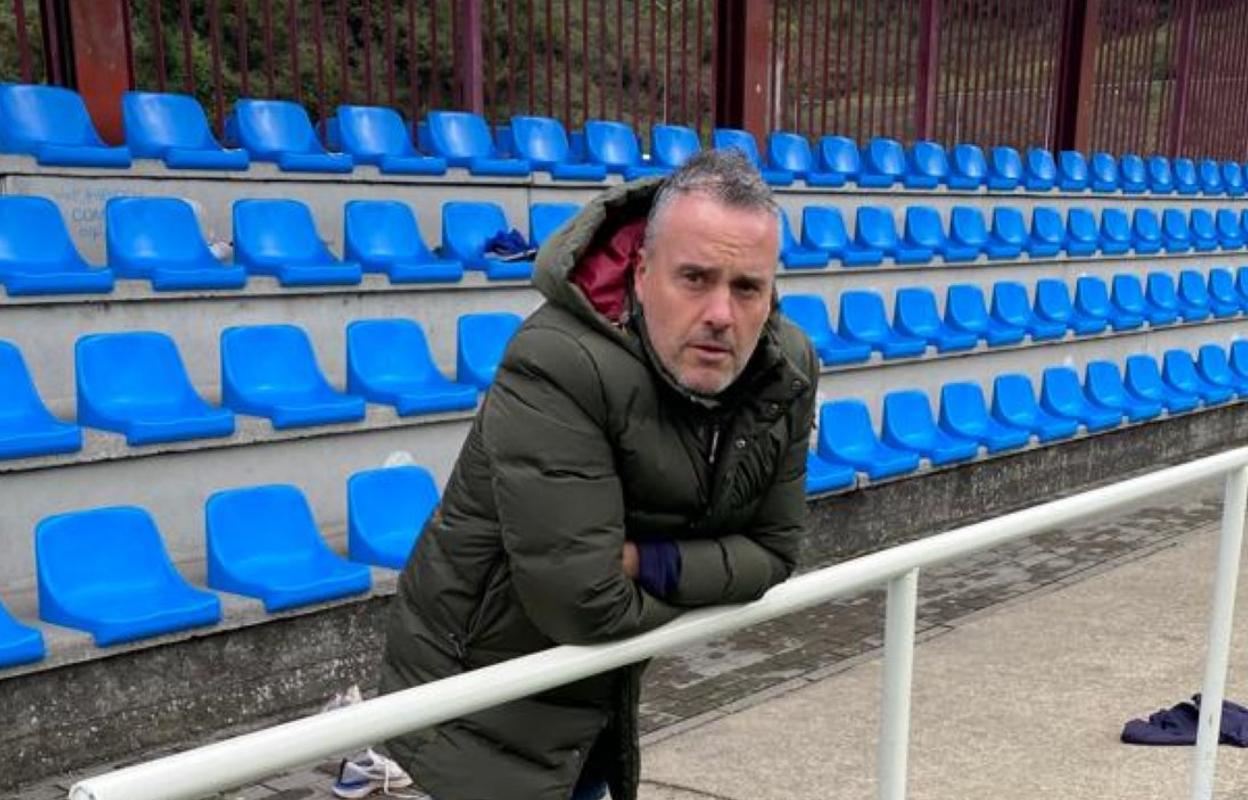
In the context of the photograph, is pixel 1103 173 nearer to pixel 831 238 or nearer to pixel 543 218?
pixel 831 238

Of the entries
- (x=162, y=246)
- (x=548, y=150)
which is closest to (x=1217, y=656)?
(x=162, y=246)

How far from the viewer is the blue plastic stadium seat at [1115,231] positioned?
383 inches

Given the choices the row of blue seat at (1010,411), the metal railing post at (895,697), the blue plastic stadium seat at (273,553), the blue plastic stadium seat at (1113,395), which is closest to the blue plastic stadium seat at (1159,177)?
the row of blue seat at (1010,411)

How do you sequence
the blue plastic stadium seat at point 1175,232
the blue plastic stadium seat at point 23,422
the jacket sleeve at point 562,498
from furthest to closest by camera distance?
the blue plastic stadium seat at point 1175,232, the blue plastic stadium seat at point 23,422, the jacket sleeve at point 562,498

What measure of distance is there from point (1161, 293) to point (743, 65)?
3.93 metres

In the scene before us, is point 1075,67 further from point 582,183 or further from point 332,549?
point 332,549

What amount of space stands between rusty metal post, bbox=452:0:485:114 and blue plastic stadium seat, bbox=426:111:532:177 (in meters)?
0.48

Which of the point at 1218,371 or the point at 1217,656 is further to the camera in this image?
the point at 1218,371

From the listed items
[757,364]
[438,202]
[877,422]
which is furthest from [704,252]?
[877,422]

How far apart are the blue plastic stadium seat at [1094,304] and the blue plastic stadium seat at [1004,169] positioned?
0.97m

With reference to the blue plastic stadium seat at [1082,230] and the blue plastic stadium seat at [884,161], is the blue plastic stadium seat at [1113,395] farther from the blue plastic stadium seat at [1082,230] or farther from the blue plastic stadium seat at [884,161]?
the blue plastic stadium seat at [884,161]

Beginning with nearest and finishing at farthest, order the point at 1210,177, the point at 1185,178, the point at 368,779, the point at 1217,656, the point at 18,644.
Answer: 1. the point at 1217,656
2. the point at 18,644
3. the point at 368,779
4. the point at 1185,178
5. the point at 1210,177

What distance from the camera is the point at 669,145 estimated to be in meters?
7.70

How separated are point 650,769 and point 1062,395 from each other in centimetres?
520
